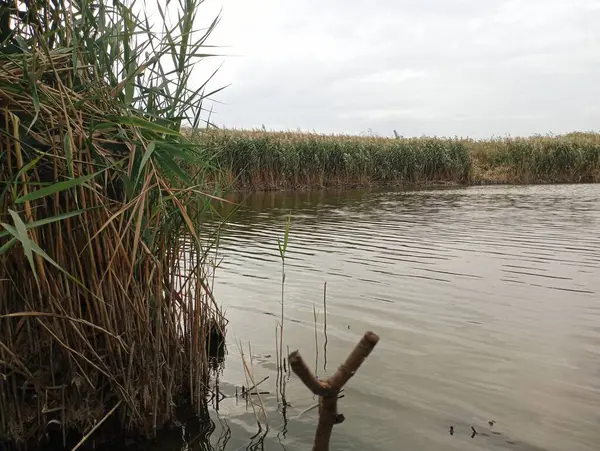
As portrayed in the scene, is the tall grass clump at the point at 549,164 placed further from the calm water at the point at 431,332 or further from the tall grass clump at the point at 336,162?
the calm water at the point at 431,332

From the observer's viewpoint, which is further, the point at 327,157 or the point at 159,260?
the point at 327,157

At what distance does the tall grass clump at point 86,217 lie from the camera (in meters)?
2.82

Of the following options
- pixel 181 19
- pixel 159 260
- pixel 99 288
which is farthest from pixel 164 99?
pixel 99 288

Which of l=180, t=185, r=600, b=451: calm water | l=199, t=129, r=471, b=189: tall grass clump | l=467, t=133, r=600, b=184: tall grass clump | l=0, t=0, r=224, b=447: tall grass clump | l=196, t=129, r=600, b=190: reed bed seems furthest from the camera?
l=467, t=133, r=600, b=184: tall grass clump

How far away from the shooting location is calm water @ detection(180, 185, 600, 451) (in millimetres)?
3557

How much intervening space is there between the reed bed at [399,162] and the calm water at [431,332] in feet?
41.3

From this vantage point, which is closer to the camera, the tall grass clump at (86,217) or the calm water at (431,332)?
the tall grass clump at (86,217)

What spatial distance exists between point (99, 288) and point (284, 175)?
72.0ft

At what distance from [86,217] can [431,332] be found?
144 inches

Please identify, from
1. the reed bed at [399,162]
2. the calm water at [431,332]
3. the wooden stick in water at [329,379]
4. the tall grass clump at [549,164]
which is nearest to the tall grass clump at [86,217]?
the calm water at [431,332]

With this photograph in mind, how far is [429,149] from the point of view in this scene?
28672 mm

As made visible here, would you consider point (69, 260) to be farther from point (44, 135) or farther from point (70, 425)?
point (70, 425)

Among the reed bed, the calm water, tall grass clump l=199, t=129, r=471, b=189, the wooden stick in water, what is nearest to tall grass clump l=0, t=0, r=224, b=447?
the calm water

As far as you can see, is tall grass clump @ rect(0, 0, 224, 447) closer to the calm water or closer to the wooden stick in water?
the calm water
